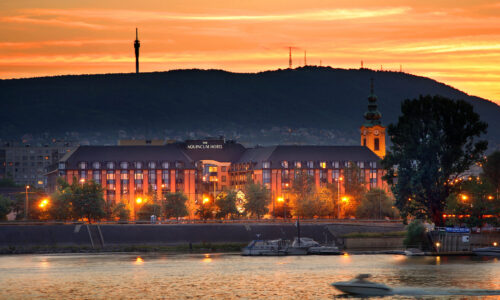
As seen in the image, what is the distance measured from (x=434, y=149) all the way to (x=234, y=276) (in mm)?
50924

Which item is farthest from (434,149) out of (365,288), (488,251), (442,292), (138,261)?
(365,288)

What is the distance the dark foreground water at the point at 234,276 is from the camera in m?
135

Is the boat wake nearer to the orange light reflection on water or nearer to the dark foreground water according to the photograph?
the dark foreground water

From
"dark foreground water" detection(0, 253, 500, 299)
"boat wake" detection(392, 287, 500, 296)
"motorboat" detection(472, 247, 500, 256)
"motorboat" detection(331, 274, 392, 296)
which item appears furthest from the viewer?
"motorboat" detection(472, 247, 500, 256)

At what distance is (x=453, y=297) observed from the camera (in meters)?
125

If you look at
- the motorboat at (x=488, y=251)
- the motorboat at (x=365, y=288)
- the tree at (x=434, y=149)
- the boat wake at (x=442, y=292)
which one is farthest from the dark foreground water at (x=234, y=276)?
the tree at (x=434, y=149)

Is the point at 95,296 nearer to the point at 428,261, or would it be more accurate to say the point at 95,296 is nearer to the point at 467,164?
the point at 428,261

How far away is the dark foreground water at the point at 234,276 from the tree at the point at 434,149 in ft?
37.6

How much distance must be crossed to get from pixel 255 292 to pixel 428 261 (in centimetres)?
5072

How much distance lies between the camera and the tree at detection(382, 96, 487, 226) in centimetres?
19075

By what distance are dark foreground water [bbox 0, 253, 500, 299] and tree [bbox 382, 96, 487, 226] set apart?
37.6 ft

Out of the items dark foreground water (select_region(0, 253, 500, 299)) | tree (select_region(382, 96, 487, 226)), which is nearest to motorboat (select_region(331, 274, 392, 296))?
dark foreground water (select_region(0, 253, 500, 299))

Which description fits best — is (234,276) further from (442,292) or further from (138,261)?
(442,292)

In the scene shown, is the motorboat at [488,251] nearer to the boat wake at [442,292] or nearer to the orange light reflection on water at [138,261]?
the boat wake at [442,292]
